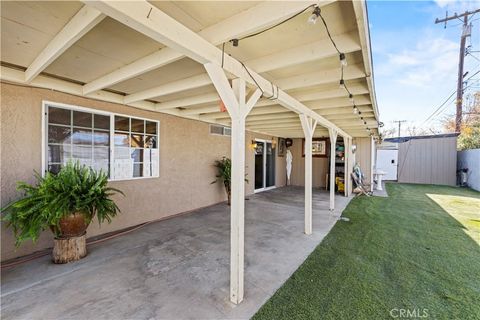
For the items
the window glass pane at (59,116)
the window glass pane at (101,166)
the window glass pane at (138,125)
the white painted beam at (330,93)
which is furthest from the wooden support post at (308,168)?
the window glass pane at (59,116)

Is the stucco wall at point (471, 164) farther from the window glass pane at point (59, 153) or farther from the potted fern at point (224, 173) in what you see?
the window glass pane at point (59, 153)

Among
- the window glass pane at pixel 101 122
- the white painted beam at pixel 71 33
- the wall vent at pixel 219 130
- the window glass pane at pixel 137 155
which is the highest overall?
the white painted beam at pixel 71 33

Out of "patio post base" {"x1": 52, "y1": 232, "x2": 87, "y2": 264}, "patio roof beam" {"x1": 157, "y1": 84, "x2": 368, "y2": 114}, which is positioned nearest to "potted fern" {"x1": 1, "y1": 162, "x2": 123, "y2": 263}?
"patio post base" {"x1": 52, "y1": 232, "x2": 87, "y2": 264}

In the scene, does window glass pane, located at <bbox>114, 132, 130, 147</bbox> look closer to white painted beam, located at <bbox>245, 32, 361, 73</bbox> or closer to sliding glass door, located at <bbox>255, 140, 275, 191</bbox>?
white painted beam, located at <bbox>245, 32, 361, 73</bbox>

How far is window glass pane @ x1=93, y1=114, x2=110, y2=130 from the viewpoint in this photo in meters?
3.66

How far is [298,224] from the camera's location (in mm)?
4461

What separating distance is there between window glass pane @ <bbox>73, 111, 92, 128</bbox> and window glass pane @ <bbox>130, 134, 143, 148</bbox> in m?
0.77

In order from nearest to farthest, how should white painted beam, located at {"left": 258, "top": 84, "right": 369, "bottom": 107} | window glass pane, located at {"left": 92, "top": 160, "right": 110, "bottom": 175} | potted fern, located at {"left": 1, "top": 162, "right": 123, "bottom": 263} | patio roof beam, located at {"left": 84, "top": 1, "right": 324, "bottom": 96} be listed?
patio roof beam, located at {"left": 84, "top": 1, "right": 324, "bottom": 96}, potted fern, located at {"left": 1, "top": 162, "right": 123, "bottom": 263}, white painted beam, located at {"left": 258, "top": 84, "right": 369, "bottom": 107}, window glass pane, located at {"left": 92, "top": 160, "right": 110, "bottom": 175}

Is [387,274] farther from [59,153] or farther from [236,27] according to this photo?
[59,153]

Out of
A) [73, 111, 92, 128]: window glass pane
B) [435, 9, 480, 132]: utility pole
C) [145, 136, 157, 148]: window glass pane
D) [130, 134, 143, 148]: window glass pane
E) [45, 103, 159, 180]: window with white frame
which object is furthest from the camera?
[435, 9, 480, 132]: utility pole

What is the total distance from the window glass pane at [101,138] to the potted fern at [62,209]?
0.87m

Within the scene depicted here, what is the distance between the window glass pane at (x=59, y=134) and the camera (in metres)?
3.16

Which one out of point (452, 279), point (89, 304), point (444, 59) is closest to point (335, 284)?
point (452, 279)
